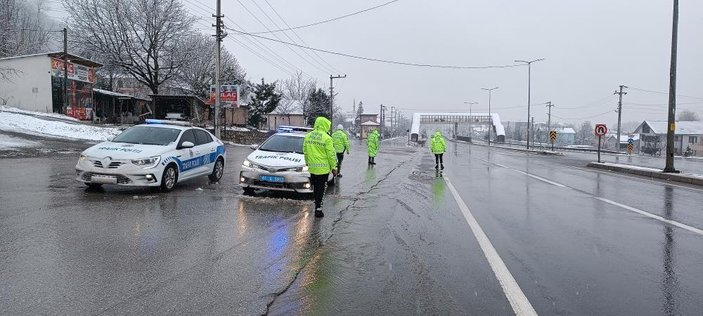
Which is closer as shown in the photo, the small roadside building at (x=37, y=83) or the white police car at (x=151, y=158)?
the white police car at (x=151, y=158)

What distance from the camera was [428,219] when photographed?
8250 mm

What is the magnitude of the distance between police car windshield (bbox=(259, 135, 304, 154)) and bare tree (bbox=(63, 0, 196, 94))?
3420cm

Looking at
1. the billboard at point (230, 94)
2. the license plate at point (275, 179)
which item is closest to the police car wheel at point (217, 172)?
the license plate at point (275, 179)

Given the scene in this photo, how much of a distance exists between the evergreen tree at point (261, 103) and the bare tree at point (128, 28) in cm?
1807

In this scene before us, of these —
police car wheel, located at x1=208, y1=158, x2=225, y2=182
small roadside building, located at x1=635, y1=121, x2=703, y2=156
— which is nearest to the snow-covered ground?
police car wheel, located at x1=208, y1=158, x2=225, y2=182

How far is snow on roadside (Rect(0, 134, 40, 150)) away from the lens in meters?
20.0

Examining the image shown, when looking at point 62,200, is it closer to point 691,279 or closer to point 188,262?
point 188,262

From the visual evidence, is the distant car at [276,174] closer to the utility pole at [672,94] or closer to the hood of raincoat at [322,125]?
the hood of raincoat at [322,125]

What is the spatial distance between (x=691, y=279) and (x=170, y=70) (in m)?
45.4

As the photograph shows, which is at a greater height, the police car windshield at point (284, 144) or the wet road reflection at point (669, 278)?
the police car windshield at point (284, 144)

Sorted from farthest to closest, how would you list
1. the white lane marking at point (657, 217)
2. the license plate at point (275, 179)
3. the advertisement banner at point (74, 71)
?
the advertisement banner at point (74, 71) < the license plate at point (275, 179) < the white lane marking at point (657, 217)

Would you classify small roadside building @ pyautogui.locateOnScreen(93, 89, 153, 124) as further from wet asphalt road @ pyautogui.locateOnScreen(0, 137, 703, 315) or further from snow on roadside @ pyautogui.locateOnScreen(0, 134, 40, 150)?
wet asphalt road @ pyautogui.locateOnScreen(0, 137, 703, 315)

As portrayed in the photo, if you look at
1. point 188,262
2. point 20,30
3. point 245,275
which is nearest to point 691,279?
point 245,275

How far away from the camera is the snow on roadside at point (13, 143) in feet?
65.7
